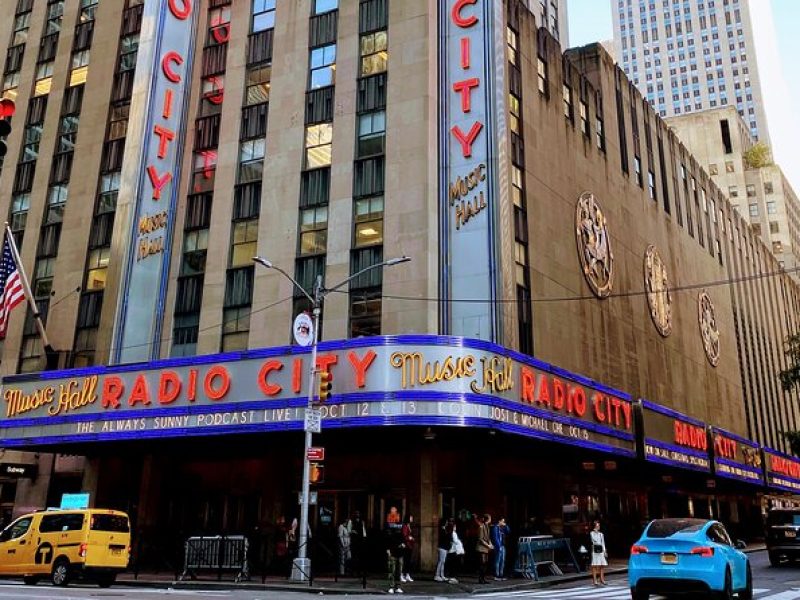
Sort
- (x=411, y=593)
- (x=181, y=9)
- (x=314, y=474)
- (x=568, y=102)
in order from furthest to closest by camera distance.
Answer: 1. (x=568, y=102)
2. (x=181, y=9)
3. (x=314, y=474)
4. (x=411, y=593)

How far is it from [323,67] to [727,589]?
1194 inches

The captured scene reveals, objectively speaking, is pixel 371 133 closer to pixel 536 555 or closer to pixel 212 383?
pixel 212 383

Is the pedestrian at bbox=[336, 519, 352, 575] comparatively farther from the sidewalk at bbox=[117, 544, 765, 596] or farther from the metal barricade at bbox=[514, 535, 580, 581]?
the metal barricade at bbox=[514, 535, 580, 581]

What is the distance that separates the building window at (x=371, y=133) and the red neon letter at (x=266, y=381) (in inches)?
454

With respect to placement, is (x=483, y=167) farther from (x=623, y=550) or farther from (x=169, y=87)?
(x=623, y=550)

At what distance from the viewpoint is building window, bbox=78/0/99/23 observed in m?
49.7

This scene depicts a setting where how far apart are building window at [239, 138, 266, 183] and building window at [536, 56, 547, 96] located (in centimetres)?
1452

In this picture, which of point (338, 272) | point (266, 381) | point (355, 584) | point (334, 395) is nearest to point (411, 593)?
point (355, 584)

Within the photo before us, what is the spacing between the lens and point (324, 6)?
39562 millimetres

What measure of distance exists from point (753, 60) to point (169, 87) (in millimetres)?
161576

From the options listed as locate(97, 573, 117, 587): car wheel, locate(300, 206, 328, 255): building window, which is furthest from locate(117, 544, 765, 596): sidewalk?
locate(300, 206, 328, 255): building window

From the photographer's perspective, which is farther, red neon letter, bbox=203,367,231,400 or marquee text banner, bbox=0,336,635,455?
red neon letter, bbox=203,367,231,400

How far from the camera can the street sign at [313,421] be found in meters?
24.7

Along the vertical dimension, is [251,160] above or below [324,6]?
below
